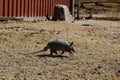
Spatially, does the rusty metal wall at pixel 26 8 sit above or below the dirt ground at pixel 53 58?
above

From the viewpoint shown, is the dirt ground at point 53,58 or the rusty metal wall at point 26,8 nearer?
the dirt ground at point 53,58

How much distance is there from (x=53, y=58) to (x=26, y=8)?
9986 mm

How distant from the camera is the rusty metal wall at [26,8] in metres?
18.5

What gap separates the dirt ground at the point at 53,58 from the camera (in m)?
9.23

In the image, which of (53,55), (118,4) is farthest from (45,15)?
(118,4)

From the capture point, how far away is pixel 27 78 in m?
8.80

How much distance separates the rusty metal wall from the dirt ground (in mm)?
2189

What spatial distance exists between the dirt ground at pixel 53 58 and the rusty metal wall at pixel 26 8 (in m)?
2.19

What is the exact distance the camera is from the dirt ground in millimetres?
9227

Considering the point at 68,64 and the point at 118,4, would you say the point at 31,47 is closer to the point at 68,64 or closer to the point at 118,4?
the point at 68,64

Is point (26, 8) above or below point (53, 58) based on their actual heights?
above

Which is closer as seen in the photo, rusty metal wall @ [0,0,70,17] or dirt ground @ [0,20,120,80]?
dirt ground @ [0,20,120,80]

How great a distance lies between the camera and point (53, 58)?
11.2m

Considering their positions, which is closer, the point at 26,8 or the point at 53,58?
the point at 53,58
